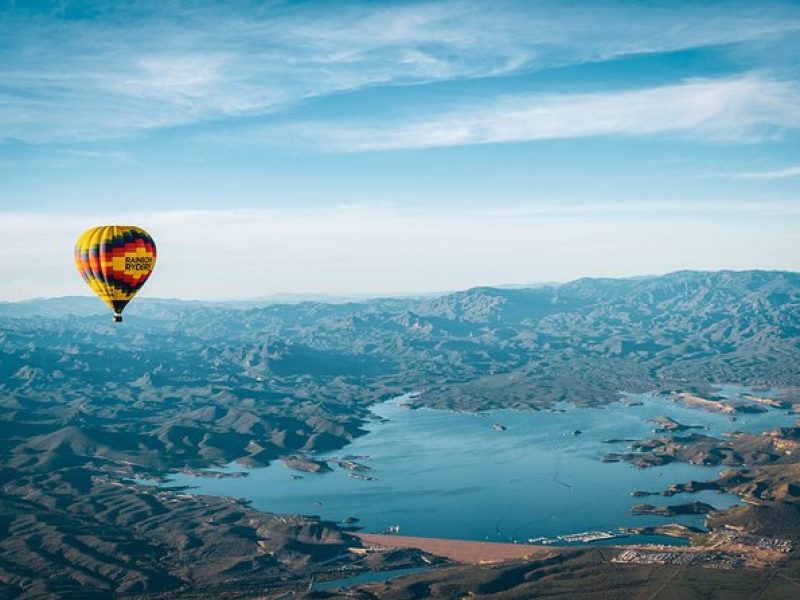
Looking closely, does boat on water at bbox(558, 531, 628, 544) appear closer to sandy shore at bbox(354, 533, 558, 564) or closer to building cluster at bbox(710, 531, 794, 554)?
sandy shore at bbox(354, 533, 558, 564)

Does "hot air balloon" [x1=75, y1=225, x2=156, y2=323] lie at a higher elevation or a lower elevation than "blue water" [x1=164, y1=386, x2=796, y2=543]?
higher

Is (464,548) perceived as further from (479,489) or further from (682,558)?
(479,489)

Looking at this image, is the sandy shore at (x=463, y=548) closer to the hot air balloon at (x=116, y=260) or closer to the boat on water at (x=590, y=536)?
the boat on water at (x=590, y=536)

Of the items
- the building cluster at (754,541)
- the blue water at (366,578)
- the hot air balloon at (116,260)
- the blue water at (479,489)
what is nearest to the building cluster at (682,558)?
the building cluster at (754,541)

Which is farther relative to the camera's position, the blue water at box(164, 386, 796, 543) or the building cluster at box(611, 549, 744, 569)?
the blue water at box(164, 386, 796, 543)

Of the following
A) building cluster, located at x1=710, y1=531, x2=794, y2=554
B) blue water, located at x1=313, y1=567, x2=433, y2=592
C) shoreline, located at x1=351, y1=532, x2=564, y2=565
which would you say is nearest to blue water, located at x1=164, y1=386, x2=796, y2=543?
shoreline, located at x1=351, y1=532, x2=564, y2=565

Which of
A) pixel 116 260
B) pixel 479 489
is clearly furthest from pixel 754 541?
pixel 116 260

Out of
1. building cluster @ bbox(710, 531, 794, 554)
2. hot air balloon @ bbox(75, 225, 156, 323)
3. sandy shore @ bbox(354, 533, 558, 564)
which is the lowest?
Answer: sandy shore @ bbox(354, 533, 558, 564)
